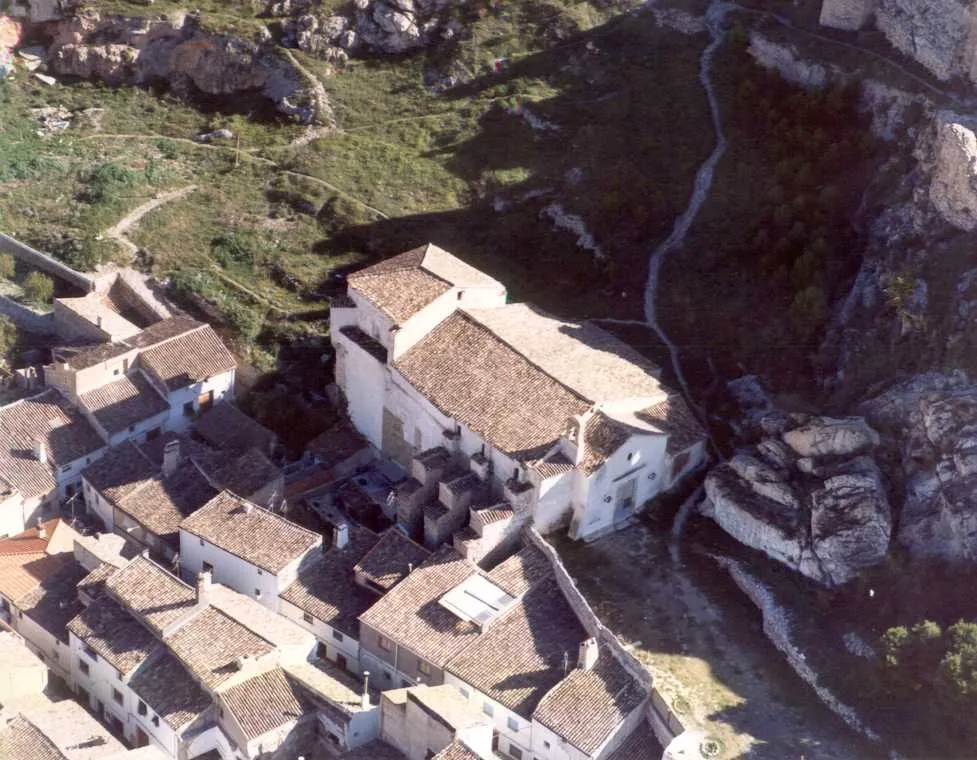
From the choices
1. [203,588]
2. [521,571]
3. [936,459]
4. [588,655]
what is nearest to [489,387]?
[521,571]

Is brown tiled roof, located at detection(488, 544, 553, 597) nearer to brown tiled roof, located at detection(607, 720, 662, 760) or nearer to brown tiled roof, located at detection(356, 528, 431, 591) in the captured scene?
brown tiled roof, located at detection(356, 528, 431, 591)

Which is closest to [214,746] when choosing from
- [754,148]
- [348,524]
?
[348,524]

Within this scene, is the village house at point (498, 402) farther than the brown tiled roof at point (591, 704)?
Yes

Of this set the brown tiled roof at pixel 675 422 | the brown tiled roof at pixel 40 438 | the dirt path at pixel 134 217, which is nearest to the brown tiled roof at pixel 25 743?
the brown tiled roof at pixel 40 438

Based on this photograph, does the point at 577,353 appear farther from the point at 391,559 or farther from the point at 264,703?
the point at 264,703

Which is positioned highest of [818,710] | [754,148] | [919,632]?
[754,148]

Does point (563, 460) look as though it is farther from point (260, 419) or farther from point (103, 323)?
point (103, 323)

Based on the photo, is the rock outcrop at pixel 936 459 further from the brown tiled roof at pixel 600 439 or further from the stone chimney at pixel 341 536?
the stone chimney at pixel 341 536
